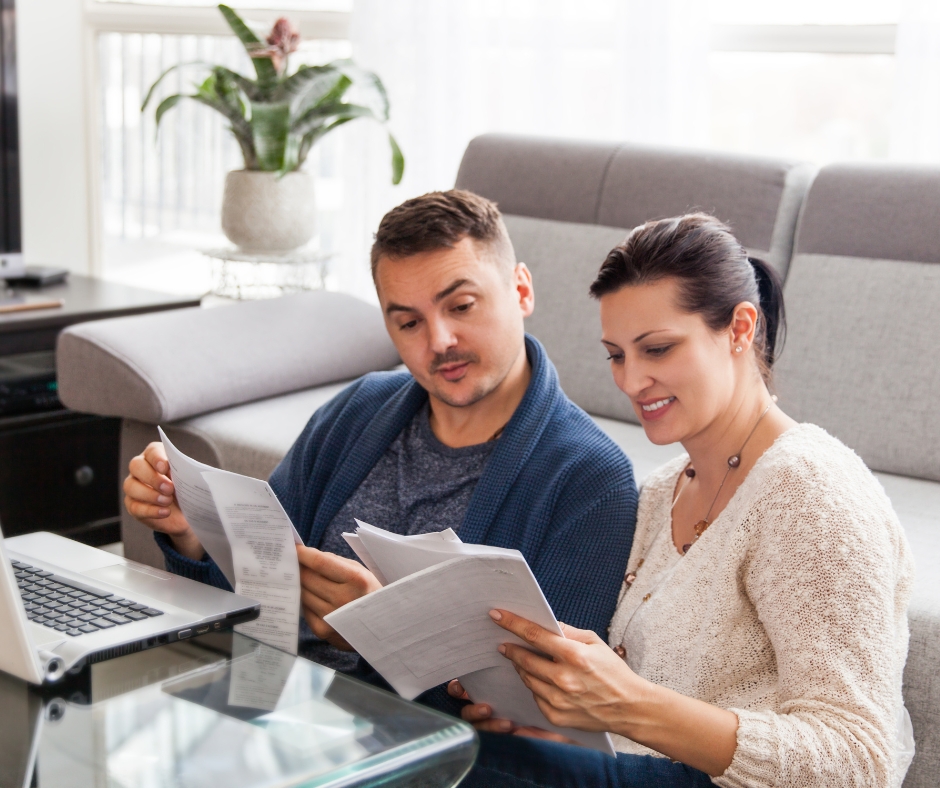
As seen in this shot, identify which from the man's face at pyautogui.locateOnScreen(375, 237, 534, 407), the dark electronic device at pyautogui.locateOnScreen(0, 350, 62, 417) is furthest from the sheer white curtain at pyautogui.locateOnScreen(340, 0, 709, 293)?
the man's face at pyautogui.locateOnScreen(375, 237, 534, 407)

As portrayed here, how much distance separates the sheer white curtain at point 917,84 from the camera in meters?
2.23

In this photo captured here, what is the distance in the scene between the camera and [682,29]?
8.39 feet

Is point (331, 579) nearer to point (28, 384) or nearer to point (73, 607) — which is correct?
point (73, 607)

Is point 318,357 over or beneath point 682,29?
beneath

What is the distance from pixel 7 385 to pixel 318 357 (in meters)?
0.82

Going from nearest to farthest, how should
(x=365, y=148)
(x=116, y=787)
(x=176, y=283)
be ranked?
(x=116, y=787)
(x=365, y=148)
(x=176, y=283)

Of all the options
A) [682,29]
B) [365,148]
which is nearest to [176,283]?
[365,148]

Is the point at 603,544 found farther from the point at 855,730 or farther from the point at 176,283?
the point at 176,283

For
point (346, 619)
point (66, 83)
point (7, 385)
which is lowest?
point (7, 385)

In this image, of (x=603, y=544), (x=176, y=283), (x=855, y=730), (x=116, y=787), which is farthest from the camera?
(x=176, y=283)

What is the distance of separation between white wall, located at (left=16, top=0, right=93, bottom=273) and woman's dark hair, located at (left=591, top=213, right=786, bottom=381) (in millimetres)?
2867

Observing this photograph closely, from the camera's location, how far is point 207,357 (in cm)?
213

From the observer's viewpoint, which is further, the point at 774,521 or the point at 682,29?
the point at 682,29

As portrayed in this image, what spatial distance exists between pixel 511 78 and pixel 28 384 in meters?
1.41
